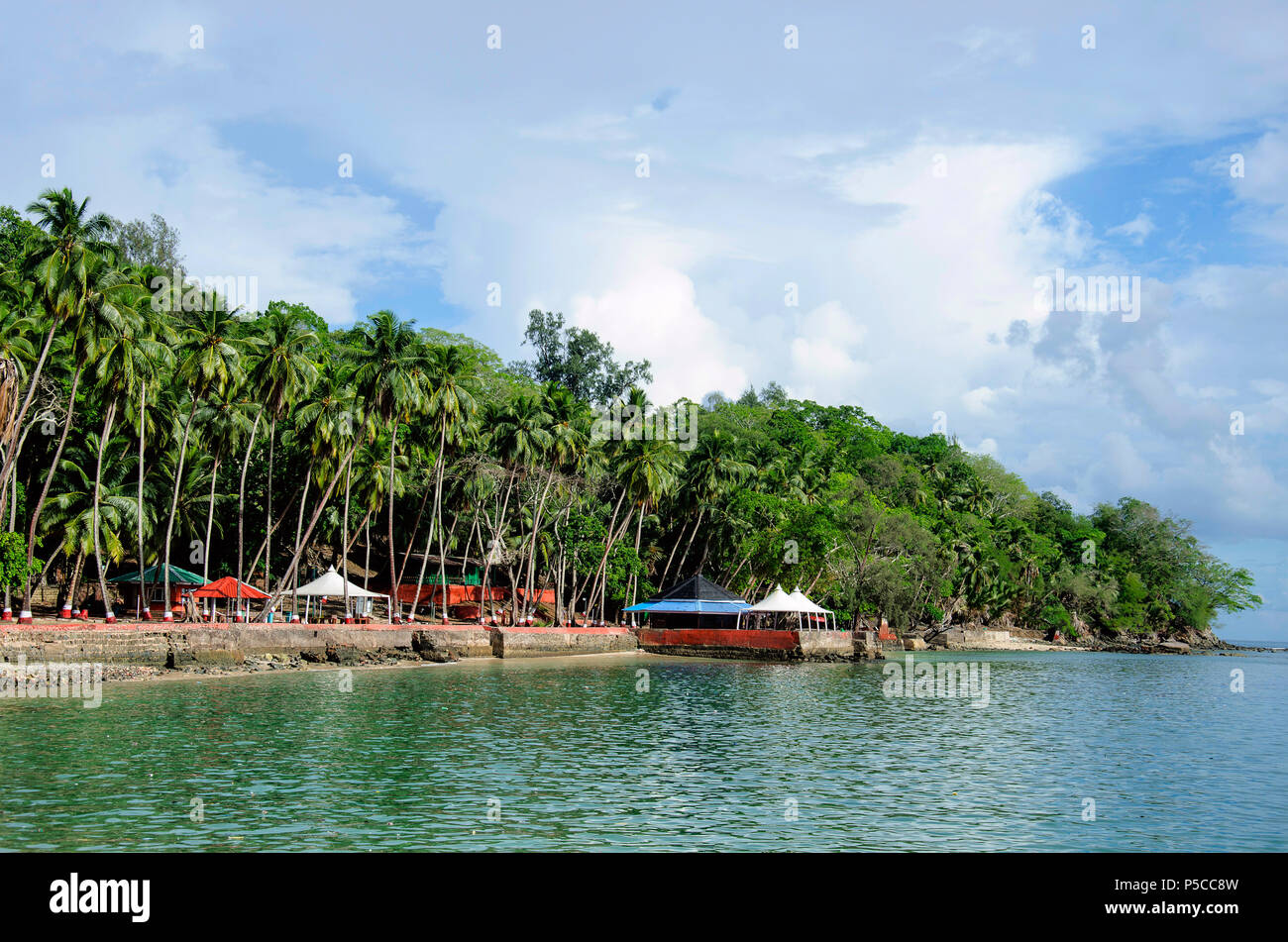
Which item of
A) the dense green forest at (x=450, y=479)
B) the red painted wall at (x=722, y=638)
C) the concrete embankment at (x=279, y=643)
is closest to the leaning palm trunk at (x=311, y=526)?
the dense green forest at (x=450, y=479)

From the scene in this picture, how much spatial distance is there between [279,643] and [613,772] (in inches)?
1077

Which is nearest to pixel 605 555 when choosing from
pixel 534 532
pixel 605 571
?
pixel 605 571

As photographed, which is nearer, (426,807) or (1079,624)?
(426,807)

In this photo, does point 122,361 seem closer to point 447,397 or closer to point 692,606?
point 447,397

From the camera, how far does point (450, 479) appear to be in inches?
2542

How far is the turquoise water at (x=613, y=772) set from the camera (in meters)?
14.6

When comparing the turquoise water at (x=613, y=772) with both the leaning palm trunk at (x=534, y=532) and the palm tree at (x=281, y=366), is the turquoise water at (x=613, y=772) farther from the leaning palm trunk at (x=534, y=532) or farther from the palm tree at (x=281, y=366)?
the leaning palm trunk at (x=534, y=532)

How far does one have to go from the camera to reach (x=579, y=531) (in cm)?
6341

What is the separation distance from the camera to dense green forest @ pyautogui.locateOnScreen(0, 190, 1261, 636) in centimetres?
4250

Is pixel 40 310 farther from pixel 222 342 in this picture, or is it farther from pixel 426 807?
pixel 426 807

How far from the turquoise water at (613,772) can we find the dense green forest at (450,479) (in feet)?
42.2
